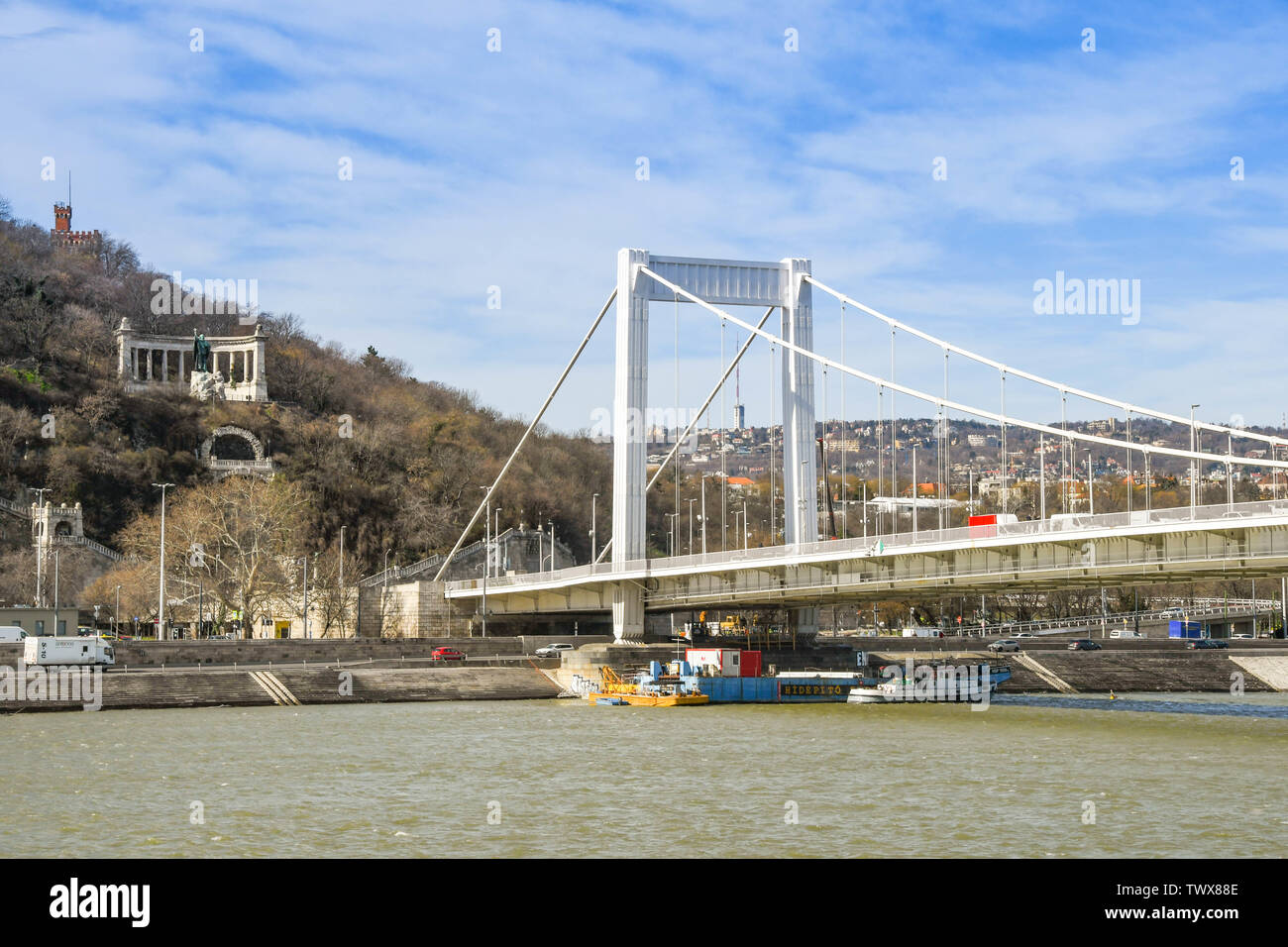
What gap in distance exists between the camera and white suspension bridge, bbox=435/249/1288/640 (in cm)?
3616

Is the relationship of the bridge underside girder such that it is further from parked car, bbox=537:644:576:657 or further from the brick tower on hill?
the brick tower on hill

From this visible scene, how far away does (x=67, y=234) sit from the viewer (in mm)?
141750

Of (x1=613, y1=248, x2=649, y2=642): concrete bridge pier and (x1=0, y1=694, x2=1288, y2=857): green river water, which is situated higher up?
(x1=613, y1=248, x2=649, y2=642): concrete bridge pier

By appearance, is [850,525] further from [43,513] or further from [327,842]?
[327,842]

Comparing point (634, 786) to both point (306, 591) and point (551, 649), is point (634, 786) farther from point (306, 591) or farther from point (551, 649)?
point (306, 591)

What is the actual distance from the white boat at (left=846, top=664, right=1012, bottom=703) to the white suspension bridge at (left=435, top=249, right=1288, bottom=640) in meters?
4.13

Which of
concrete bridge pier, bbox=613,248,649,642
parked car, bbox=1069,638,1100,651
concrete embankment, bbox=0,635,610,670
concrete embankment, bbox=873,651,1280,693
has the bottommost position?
concrete embankment, bbox=873,651,1280,693

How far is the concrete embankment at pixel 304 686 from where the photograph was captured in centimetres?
4784

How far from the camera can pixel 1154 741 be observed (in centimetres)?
3716

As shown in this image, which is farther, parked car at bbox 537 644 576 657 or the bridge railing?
parked car at bbox 537 644 576 657

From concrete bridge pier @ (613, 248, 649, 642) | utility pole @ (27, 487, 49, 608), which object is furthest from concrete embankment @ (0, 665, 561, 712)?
utility pole @ (27, 487, 49, 608)

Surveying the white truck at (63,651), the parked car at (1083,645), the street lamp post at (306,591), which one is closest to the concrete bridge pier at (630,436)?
the street lamp post at (306,591)

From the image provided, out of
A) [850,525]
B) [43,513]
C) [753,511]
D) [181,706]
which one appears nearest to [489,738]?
[181,706]
